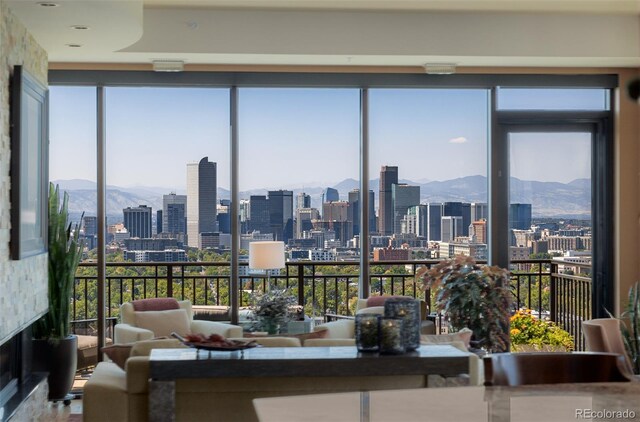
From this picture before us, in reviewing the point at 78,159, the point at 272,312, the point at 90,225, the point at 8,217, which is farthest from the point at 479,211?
the point at 8,217

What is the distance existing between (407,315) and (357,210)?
3989 mm

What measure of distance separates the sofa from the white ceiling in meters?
3.30

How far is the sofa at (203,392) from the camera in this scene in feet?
15.1

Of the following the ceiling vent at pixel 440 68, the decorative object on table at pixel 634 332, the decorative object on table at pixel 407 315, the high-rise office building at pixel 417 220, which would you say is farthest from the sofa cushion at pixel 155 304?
the decorative object on table at pixel 634 332

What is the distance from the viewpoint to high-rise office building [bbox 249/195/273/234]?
27.1 ft

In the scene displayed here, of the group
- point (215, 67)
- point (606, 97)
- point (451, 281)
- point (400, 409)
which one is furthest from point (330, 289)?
point (400, 409)

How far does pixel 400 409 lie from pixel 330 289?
6543 millimetres

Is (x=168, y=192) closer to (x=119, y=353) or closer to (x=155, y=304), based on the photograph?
(x=155, y=304)

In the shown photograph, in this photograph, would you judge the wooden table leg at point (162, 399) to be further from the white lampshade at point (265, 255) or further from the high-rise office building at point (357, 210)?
the high-rise office building at point (357, 210)

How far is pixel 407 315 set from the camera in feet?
14.6

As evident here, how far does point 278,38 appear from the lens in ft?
24.5

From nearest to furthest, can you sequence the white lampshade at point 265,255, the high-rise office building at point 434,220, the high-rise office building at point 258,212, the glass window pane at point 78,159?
the white lampshade at point 265,255, the glass window pane at point 78,159, the high-rise office building at point 258,212, the high-rise office building at point 434,220

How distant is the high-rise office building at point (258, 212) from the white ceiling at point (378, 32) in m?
1.34

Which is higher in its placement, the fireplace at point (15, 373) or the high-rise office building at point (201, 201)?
the high-rise office building at point (201, 201)
